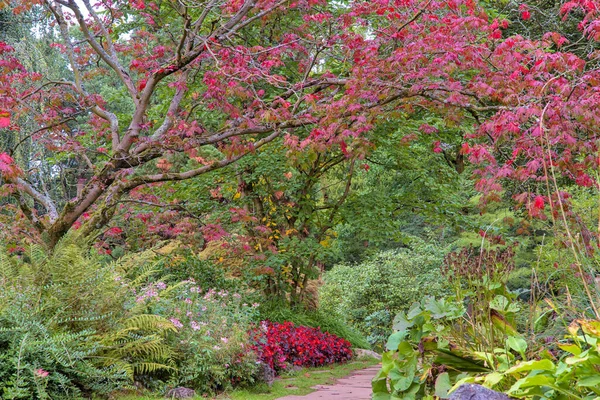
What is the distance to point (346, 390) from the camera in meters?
6.55

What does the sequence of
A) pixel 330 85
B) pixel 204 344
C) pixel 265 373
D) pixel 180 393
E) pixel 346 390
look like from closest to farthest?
pixel 180 393
pixel 204 344
pixel 265 373
pixel 346 390
pixel 330 85

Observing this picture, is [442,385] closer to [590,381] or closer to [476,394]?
[476,394]

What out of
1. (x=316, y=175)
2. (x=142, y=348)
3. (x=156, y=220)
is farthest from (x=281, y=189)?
(x=142, y=348)

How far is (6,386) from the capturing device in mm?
4254

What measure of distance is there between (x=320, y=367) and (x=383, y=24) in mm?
5072

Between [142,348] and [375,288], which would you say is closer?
[142,348]

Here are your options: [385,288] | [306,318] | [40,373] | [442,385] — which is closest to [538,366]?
[442,385]

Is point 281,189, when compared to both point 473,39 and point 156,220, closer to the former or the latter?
point 156,220

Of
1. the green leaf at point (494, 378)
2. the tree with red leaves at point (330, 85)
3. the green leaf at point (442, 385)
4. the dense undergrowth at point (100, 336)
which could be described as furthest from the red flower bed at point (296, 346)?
the green leaf at point (494, 378)

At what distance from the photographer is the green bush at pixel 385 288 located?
1368 cm

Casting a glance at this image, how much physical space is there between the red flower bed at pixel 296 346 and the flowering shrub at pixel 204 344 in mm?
502

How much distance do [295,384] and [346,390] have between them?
63 centimetres

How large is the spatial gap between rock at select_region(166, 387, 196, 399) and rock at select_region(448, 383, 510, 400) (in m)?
2.93

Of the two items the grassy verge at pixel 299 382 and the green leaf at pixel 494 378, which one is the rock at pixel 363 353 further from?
the green leaf at pixel 494 378
